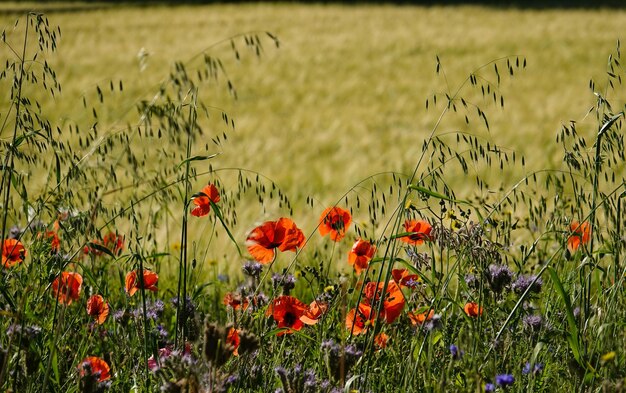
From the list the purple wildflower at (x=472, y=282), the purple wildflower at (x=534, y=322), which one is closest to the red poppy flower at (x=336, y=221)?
the purple wildflower at (x=472, y=282)

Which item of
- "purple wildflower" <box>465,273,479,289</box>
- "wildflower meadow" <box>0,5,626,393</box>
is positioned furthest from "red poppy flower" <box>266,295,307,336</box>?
"purple wildflower" <box>465,273,479,289</box>

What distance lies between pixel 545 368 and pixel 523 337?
4.0 inches

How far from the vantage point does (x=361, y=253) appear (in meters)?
1.77

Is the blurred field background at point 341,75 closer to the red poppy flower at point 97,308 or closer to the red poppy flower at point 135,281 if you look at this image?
the red poppy flower at point 135,281

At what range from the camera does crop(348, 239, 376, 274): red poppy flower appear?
175 centimetres

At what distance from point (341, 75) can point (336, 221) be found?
9343mm

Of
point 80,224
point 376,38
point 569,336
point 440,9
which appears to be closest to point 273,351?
point 80,224

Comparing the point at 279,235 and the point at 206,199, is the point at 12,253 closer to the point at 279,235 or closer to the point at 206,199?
the point at 206,199

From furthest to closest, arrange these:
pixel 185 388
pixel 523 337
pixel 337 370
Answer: pixel 523 337 → pixel 337 370 → pixel 185 388

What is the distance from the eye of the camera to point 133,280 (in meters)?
1.71

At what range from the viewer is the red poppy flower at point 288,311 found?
1.62 metres

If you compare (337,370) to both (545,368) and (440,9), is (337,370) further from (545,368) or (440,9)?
(440,9)

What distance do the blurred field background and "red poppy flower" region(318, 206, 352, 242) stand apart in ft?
0.42

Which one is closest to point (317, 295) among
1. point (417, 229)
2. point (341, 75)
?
point (417, 229)
